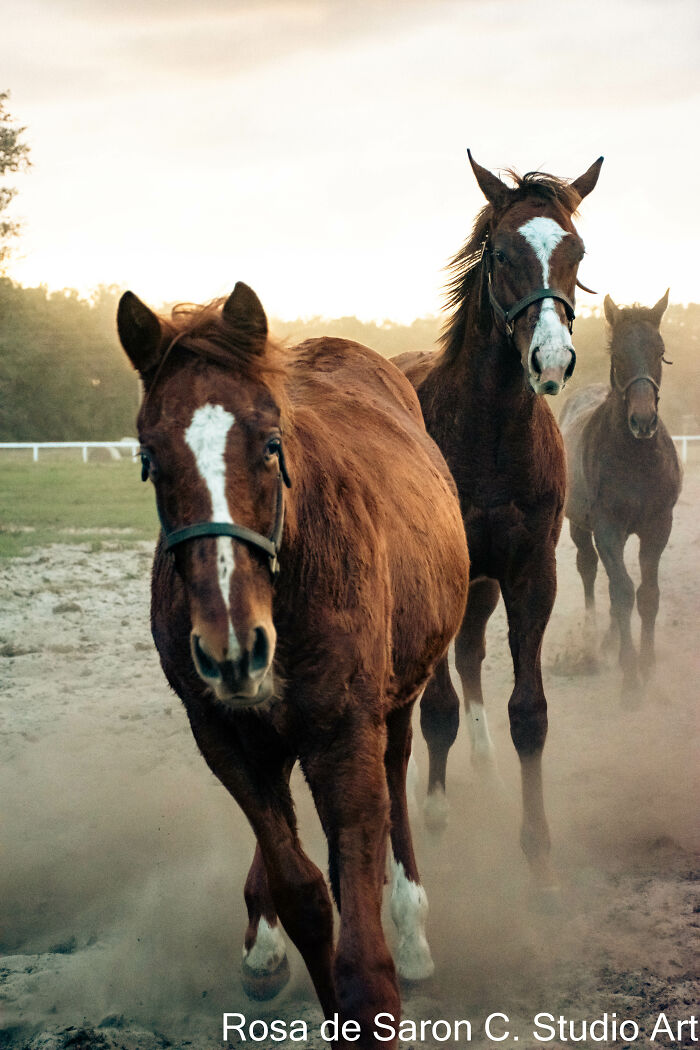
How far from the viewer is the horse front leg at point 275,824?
9.34 feet

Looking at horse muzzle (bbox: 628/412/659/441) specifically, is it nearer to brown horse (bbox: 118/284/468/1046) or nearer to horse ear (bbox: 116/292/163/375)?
brown horse (bbox: 118/284/468/1046)

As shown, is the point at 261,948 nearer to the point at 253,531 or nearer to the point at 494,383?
the point at 253,531

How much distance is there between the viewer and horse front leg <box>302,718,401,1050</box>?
2.62 meters

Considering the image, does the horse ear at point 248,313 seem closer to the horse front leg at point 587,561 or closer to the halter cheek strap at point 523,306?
the halter cheek strap at point 523,306

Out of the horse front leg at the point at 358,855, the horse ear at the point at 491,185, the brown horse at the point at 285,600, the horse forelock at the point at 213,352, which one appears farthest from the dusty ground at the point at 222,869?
the horse ear at the point at 491,185

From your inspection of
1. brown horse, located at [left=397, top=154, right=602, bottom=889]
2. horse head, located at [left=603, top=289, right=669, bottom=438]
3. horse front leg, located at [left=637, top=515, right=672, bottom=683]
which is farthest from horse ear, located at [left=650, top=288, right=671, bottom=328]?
brown horse, located at [left=397, top=154, right=602, bottom=889]

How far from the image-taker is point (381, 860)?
2.79 meters

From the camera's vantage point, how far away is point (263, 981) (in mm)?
3660

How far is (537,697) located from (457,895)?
39.8 inches

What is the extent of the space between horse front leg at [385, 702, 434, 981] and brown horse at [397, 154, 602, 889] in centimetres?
80

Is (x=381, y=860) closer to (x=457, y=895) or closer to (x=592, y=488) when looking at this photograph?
(x=457, y=895)

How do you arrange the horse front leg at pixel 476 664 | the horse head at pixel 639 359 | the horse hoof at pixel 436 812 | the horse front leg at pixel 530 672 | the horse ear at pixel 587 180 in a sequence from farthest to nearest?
the horse head at pixel 639 359 → the horse front leg at pixel 476 664 → the horse hoof at pixel 436 812 → the horse ear at pixel 587 180 → the horse front leg at pixel 530 672

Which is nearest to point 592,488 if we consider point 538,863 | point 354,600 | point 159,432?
point 538,863

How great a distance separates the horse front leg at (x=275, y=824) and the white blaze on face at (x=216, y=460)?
785 millimetres
